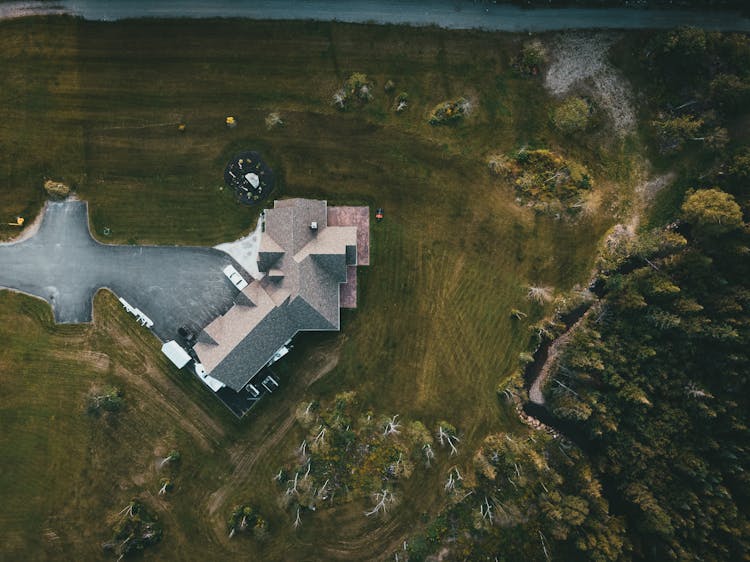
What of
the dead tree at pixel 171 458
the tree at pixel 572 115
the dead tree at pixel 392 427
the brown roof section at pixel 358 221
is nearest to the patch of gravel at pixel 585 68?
the tree at pixel 572 115

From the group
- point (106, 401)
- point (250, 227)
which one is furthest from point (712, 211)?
point (106, 401)

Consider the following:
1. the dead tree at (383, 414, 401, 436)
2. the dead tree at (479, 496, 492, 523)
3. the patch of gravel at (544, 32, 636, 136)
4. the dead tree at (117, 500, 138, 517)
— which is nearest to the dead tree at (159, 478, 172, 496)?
the dead tree at (117, 500, 138, 517)

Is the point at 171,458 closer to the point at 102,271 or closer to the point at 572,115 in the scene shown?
the point at 102,271

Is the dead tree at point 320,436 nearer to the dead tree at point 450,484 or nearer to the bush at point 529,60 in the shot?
the dead tree at point 450,484

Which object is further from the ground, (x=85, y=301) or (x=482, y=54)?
(x=482, y=54)

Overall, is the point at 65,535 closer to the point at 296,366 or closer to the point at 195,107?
the point at 296,366

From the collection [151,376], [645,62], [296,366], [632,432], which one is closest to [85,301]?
[151,376]
